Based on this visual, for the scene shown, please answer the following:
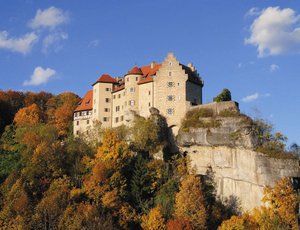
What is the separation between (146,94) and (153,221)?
21607 mm

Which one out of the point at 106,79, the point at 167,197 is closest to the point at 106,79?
the point at 106,79

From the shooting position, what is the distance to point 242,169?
229 feet

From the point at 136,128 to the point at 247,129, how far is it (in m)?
15.7

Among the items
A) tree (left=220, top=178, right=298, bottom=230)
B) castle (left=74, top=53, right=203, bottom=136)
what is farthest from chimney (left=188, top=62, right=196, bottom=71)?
tree (left=220, top=178, right=298, bottom=230)

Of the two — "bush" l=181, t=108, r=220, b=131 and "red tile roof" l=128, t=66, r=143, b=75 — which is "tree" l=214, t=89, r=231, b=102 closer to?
"bush" l=181, t=108, r=220, b=131

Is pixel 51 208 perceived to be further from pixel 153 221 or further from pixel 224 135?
pixel 224 135

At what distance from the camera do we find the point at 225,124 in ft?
237

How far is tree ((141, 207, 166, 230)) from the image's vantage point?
63531mm

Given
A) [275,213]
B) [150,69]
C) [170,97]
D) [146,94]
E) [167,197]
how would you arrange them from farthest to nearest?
[150,69]
[146,94]
[170,97]
[167,197]
[275,213]

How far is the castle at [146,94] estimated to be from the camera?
76562 millimetres

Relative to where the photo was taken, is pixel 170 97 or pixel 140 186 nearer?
pixel 140 186

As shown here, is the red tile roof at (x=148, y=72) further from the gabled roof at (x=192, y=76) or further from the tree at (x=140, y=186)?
the tree at (x=140, y=186)

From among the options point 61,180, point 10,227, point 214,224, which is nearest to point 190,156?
point 214,224

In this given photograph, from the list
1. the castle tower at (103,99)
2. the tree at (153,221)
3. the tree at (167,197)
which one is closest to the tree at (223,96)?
the tree at (167,197)
